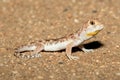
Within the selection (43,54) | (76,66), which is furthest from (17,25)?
(76,66)

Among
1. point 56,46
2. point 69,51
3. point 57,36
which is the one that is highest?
point 57,36

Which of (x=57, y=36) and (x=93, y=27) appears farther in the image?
(x=57, y=36)

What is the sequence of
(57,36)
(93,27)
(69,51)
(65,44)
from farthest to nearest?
(57,36) → (65,44) → (69,51) → (93,27)

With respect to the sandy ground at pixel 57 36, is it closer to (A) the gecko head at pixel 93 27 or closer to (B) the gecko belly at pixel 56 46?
(B) the gecko belly at pixel 56 46

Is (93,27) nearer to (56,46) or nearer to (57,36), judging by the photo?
(56,46)

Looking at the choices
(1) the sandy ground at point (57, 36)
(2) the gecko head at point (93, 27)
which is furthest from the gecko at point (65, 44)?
(1) the sandy ground at point (57, 36)

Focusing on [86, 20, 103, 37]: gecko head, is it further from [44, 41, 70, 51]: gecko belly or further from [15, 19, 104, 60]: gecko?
[44, 41, 70, 51]: gecko belly

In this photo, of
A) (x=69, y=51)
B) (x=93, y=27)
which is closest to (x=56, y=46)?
(x=69, y=51)
